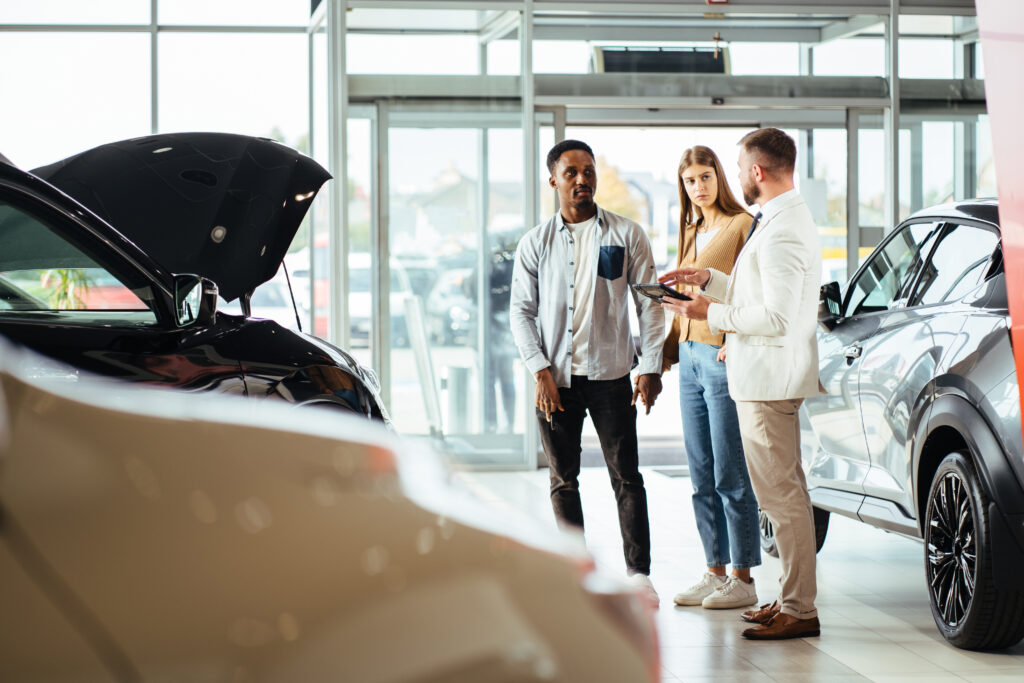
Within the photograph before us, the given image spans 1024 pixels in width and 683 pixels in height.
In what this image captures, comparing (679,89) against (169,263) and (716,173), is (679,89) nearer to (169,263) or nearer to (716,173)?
(716,173)

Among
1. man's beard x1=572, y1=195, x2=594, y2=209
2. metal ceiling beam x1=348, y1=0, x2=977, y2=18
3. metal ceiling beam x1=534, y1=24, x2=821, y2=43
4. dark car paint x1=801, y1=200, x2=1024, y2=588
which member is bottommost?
dark car paint x1=801, y1=200, x2=1024, y2=588

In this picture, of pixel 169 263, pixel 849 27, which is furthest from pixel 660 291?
pixel 849 27

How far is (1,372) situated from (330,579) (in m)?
0.37

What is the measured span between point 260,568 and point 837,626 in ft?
12.5

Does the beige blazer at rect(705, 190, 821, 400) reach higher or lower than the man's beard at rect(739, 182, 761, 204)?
lower

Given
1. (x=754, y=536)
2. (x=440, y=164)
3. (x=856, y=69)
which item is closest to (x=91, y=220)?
(x=754, y=536)

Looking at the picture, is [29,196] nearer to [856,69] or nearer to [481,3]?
[481,3]

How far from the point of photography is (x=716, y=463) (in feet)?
15.2

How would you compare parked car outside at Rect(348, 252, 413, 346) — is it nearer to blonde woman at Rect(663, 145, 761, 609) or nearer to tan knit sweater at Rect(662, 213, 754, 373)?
blonde woman at Rect(663, 145, 761, 609)

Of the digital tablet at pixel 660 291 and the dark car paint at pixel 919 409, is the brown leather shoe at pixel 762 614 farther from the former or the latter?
the digital tablet at pixel 660 291

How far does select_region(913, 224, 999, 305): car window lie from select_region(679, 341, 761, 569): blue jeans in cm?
87

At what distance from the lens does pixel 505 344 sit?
29.8 feet

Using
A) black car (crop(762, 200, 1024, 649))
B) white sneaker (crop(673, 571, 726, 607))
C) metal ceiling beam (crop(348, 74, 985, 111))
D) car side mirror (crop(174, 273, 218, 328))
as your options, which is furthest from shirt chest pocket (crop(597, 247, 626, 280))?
metal ceiling beam (crop(348, 74, 985, 111))

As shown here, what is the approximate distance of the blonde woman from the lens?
4562mm
